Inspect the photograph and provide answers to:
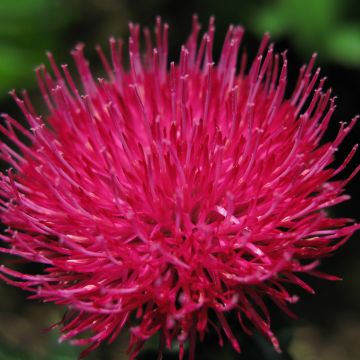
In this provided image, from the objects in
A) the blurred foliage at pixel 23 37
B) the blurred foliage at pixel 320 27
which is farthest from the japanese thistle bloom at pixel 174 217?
the blurred foliage at pixel 23 37

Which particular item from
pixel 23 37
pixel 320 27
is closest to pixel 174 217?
pixel 320 27

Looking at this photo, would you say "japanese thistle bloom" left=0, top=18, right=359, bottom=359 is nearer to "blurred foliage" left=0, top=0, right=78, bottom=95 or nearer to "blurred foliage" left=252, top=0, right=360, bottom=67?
"blurred foliage" left=252, top=0, right=360, bottom=67

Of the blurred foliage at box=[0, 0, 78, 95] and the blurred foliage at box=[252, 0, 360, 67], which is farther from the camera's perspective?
the blurred foliage at box=[0, 0, 78, 95]

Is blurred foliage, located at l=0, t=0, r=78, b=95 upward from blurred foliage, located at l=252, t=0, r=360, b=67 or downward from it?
downward

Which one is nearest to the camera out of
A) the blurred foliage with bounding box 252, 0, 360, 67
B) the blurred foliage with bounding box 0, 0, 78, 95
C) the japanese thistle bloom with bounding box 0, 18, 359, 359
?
the japanese thistle bloom with bounding box 0, 18, 359, 359

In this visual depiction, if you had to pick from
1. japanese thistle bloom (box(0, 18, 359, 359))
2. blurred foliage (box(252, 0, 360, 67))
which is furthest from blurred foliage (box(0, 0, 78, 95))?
japanese thistle bloom (box(0, 18, 359, 359))

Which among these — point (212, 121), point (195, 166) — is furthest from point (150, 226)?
point (212, 121)
